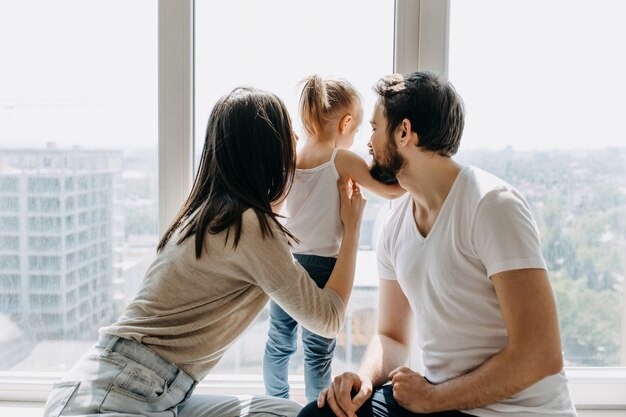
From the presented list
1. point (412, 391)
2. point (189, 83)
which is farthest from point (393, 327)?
point (189, 83)

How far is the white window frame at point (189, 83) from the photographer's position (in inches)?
67.6

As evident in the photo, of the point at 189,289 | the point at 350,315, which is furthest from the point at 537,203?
the point at 189,289

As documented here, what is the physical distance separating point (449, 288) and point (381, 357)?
289 millimetres

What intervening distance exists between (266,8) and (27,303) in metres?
1.25

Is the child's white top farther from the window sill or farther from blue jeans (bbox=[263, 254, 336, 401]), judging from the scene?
the window sill

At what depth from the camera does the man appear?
117 cm

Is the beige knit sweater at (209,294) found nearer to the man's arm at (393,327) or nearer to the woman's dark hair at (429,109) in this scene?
the man's arm at (393,327)

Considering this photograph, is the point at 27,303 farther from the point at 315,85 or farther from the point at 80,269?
the point at 315,85

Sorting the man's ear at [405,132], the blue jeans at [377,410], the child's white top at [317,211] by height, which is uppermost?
the man's ear at [405,132]

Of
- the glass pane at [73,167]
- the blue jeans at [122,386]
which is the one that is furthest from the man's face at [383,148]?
the glass pane at [73,167]

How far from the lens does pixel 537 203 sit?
1822 millimetres

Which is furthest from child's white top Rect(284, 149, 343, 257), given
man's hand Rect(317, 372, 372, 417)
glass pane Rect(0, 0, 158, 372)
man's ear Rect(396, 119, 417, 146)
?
glass pane Rect(0, 0, 158, 372)

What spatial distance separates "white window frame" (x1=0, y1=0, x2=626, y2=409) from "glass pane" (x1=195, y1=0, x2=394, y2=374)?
5 cm

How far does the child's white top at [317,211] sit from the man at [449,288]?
0.57 ft
